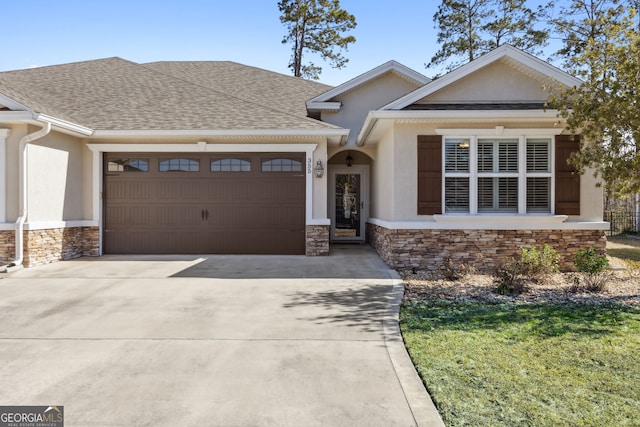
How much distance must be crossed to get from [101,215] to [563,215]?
11.1 m

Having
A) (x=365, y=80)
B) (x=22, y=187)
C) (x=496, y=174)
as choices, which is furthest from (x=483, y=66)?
(x=22, y=187)

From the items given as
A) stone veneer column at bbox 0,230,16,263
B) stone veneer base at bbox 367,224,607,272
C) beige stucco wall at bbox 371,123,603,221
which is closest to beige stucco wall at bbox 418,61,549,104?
beige stucco wall at bbox 371,123,603,221

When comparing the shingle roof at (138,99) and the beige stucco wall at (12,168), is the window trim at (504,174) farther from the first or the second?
the beige stucco wall at (12,168)

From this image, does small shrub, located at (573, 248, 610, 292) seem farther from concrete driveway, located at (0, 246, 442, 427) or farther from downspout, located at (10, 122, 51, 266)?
downspout, located at (10, 122, 51, 266)

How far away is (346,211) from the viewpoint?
1447cm

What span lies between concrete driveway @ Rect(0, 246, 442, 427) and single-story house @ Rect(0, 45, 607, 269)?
2.39m

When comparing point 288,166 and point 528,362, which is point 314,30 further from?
point 528,362

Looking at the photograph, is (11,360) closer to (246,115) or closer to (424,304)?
(424,304)

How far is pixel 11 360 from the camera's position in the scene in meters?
3.86

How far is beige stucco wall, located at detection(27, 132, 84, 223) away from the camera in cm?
891

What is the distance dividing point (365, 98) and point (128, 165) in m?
7.52

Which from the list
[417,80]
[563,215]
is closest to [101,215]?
[417,80]

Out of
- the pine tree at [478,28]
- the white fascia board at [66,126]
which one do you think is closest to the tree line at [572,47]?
the pine tree at [478,28]

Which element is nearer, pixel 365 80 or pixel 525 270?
pixel 525 270
